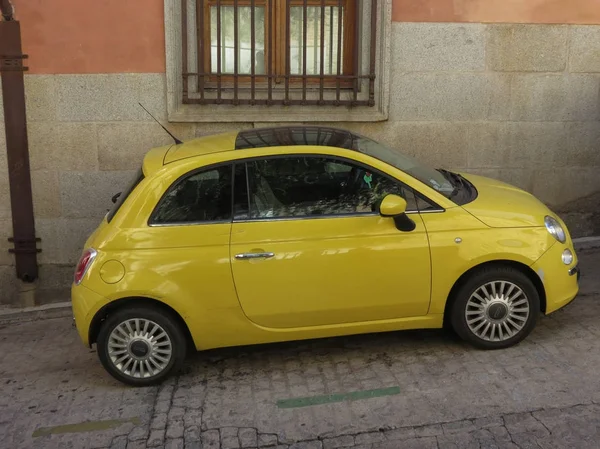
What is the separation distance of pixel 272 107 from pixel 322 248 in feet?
9.49

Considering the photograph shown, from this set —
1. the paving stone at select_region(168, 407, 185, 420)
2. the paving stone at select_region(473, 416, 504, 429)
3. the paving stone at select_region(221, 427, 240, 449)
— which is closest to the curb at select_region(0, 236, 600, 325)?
the paving stone at select_region(168, 407, 185, 420)

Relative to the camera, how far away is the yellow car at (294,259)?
429cm

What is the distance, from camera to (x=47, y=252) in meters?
6.86

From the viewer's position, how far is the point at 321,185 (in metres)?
4.43

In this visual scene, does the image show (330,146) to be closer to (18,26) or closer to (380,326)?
(380,326)

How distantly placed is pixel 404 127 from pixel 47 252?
4.06 metres

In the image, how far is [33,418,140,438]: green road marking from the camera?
3967 mm

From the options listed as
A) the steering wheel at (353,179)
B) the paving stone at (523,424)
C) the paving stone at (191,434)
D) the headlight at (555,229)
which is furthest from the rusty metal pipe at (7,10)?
the paving stone at (523,424)

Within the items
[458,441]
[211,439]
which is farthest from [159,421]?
[458,441]

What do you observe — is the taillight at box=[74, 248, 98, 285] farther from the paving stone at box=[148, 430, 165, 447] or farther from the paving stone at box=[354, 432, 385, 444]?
the paving stone at box=[354, 432, 385, 444]

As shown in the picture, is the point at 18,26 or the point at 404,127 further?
the point at 404,127

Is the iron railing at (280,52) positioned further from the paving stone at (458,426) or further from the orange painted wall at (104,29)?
the paving stone at (458,426)

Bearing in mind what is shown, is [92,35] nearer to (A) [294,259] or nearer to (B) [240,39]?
(B) [240,39]

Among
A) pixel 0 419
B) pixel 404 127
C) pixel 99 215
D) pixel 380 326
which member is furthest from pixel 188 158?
pixel 404 127
